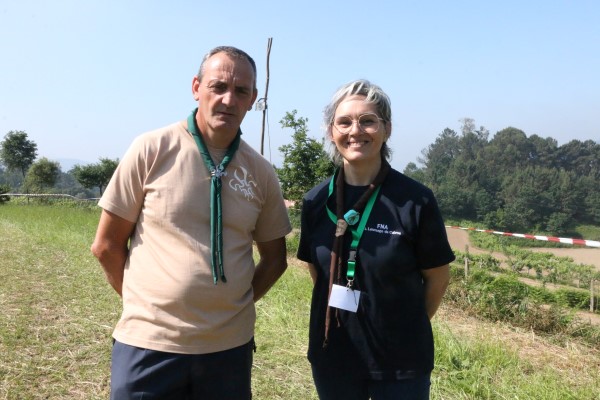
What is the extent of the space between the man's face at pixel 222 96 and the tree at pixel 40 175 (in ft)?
139

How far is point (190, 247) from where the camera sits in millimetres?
1767

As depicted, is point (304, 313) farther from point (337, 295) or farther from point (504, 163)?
point (504, 163)

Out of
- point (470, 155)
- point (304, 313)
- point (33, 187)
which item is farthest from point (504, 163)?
point (304, 313)

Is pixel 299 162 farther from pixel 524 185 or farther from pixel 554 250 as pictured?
pixel 524 185

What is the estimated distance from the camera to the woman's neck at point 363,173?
193 centimetres

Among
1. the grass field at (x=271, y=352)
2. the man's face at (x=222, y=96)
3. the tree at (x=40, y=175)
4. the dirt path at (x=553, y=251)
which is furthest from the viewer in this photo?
the tree at (x=40, y=175)

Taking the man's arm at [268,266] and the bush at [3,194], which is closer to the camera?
the man's arm at [268,266]

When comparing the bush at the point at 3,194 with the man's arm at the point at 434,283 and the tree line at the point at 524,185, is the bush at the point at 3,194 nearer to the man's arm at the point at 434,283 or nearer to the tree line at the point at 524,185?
the man's arm at the point at 434,283

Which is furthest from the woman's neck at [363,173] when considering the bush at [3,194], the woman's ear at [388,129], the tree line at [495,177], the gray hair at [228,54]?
the bush at [3,194]

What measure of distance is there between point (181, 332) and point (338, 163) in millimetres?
946

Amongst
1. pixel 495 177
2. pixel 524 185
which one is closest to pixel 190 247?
Answer: pixel 524 185

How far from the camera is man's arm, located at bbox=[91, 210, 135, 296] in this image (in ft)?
6.12

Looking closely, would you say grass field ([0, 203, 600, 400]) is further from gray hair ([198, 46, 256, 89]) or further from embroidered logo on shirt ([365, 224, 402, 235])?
gray hair ([198, 46, 256, 89])

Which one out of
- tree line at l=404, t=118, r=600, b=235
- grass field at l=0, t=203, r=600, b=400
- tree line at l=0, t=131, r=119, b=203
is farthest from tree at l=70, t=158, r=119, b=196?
grass field at l=0, t=203, r=600, b=400
